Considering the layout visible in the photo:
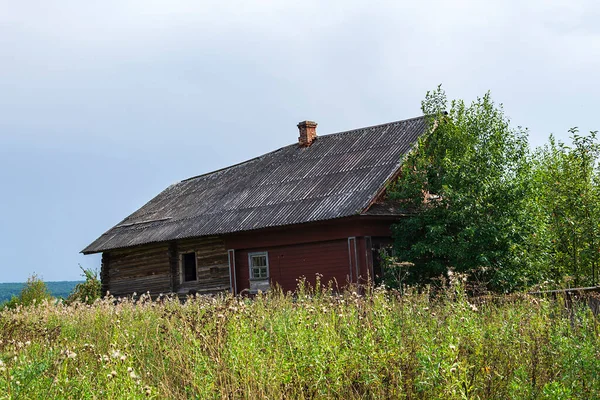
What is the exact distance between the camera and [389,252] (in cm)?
1983

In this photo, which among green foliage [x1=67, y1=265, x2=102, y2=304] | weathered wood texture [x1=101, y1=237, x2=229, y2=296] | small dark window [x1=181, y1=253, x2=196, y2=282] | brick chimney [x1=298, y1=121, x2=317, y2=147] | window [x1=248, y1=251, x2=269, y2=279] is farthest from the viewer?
green foliage [x1=67, y1=265, x2=102, y2=304]

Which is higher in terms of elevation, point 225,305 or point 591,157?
point 591,157

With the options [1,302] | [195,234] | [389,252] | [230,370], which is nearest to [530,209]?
[389,252]

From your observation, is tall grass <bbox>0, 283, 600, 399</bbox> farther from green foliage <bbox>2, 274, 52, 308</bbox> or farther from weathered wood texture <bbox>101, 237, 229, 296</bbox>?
green foliage <bbox>2, 274, 52, 308</bbox>

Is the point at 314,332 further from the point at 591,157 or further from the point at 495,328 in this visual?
the point at 591,157

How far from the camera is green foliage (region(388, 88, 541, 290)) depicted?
1839cm

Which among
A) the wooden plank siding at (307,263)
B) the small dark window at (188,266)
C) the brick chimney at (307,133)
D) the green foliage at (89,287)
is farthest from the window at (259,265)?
the green foliage at (89,287)

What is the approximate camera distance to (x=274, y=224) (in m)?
20.7

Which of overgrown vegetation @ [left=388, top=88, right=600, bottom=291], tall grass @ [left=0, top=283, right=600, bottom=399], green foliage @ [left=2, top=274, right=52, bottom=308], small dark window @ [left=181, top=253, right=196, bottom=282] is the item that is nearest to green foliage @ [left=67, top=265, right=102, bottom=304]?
green foliage @ [left=2, top=274, right=52, bottom=308]

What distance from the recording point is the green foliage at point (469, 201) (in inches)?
724

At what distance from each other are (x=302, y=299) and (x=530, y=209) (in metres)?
11.3

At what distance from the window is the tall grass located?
43.6 ft

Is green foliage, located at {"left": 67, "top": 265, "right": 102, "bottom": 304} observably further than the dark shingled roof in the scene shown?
Yes

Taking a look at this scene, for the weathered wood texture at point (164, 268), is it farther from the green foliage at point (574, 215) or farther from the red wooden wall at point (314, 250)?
the green foliage at point (574, 215)
